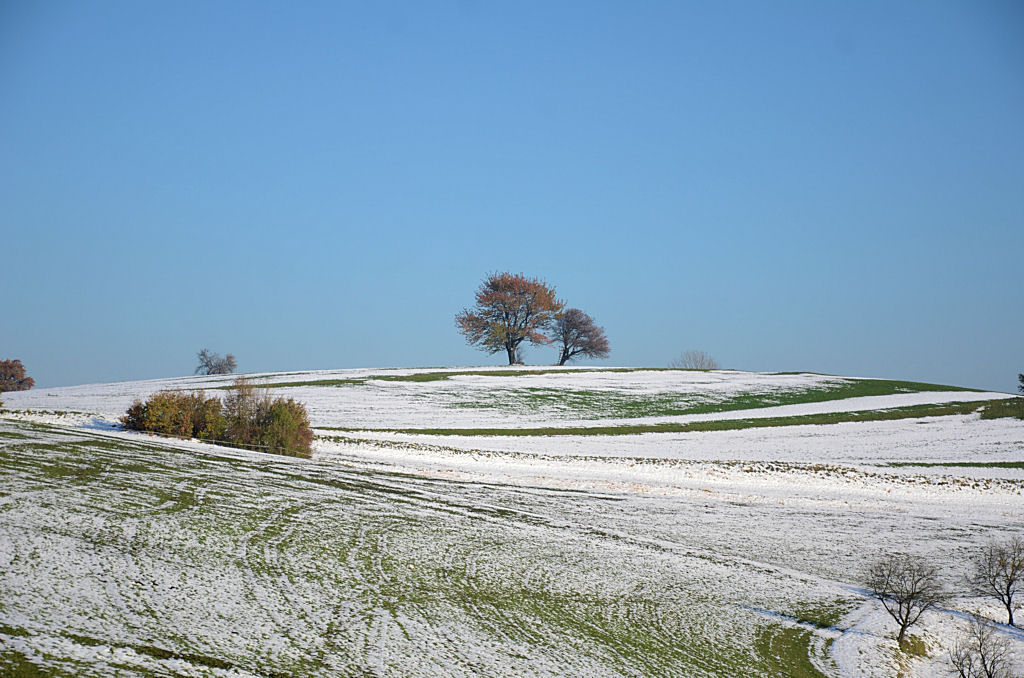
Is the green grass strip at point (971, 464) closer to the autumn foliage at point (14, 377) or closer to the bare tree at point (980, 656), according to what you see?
the bare tree at point (980, 656)

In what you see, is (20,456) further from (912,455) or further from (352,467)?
(912,455)

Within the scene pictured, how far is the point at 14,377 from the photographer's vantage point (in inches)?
3553

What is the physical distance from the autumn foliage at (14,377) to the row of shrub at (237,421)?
73955 millimetres

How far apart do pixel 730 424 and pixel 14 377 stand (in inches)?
3542

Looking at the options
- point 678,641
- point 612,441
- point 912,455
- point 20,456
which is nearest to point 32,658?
point 678,641

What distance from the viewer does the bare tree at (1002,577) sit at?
13.4 metres

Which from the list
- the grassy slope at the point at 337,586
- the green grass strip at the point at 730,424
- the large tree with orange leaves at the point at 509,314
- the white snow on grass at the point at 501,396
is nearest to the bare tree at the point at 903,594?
the grassy slope at the point at 337,586

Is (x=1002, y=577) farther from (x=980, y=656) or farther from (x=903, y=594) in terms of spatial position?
(x=980, y=656)

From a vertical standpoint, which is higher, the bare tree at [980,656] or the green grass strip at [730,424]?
the green grass strip at [730,424]

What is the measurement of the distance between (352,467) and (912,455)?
28786 millimetres

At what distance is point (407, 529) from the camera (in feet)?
51.4

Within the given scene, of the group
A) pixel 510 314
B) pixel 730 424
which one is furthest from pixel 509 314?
pixel 730 424

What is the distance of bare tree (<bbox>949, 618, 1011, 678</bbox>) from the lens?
1020cm

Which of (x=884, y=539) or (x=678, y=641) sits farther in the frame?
(x=884, y=539)
